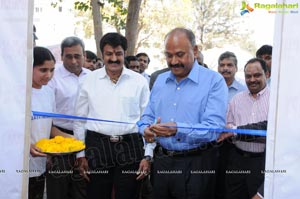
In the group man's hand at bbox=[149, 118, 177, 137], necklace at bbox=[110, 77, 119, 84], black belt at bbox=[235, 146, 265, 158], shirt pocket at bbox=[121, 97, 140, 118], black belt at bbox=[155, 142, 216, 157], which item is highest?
necklace at bbox=[110, 77, 119, 84]

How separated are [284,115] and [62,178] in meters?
2.64

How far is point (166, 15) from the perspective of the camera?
2723 centimetres

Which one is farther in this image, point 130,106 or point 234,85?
point 234,85

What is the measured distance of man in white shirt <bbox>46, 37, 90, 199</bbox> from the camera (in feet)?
13.5

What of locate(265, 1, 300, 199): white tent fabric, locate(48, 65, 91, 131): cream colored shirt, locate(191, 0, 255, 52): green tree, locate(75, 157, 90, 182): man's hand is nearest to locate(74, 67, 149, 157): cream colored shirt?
locate(75, 157, 90, 182): man's hand

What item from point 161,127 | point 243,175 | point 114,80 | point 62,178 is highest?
point 114,80

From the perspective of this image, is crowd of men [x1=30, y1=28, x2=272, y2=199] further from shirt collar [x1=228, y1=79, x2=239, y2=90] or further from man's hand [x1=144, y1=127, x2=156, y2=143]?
shirt collar [x1=228, y1=79, x2=239, y2=90]

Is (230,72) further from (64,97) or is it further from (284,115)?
(284,115)

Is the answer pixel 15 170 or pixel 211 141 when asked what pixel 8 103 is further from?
pixel 211 141

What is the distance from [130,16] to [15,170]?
6.74 m

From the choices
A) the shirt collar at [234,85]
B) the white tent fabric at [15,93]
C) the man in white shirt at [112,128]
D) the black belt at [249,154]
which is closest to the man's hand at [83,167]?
the man in white shirt at [112,128]

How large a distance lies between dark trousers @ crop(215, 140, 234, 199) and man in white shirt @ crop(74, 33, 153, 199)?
3.28ft

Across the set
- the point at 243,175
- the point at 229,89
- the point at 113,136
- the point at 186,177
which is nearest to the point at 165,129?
the point at 186,177

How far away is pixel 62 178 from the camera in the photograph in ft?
13.7
